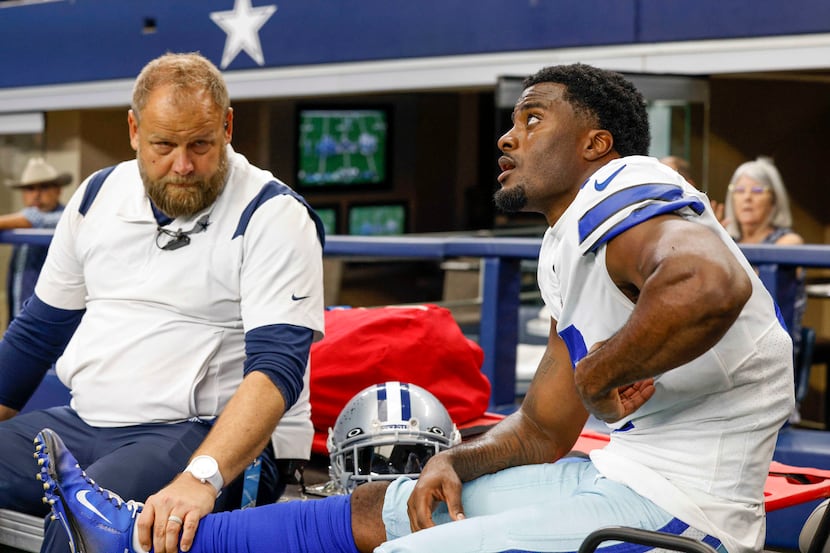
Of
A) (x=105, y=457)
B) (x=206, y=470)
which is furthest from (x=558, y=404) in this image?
(x=105, y=457)

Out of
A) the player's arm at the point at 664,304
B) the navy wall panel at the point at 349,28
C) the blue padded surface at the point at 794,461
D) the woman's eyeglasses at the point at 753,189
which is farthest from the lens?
the navy wall panel at the point at 349,28

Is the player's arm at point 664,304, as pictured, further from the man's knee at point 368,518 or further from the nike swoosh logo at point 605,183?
the man's knee at point 368,518

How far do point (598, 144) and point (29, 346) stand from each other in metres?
1.54

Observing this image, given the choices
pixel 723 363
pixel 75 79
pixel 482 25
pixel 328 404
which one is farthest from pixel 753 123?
pixel 723 363

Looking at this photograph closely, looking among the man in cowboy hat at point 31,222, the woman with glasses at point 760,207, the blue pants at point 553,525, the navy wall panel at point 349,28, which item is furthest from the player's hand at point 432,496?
the navy wall panel at point 349,28

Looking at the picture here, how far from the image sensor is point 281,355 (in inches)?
99.4

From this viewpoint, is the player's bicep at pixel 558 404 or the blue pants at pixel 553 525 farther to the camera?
the player's bicep at pixel 558 404

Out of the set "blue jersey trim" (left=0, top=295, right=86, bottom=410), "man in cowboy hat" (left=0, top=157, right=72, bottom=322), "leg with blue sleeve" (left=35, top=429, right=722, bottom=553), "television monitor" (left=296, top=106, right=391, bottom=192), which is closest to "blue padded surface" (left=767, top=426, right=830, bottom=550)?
"leg with blue sleeve" (left=35, top=429, right=722, bottom=553)

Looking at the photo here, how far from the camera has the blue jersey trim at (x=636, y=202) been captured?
174 cm

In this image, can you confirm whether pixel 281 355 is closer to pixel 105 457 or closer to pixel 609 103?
pixel 105 457

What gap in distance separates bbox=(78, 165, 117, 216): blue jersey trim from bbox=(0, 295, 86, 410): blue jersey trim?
0.25 meters

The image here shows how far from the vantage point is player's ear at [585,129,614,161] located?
2123 mm

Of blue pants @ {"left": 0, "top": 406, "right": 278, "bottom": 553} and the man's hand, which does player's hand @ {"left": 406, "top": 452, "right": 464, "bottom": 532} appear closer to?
the man's hand

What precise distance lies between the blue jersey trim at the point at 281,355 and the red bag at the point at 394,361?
695 millimetres
